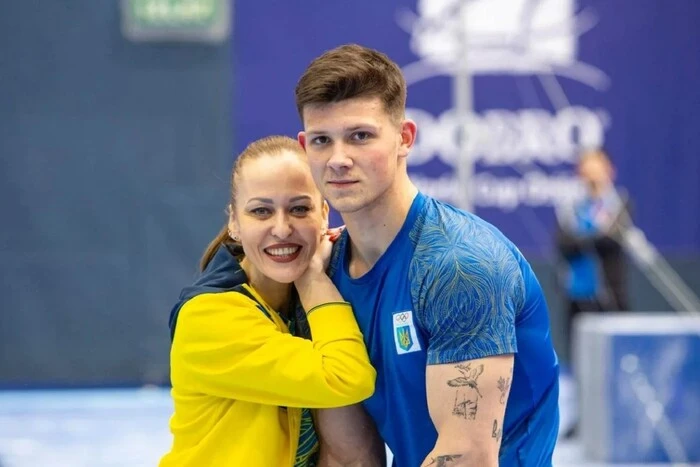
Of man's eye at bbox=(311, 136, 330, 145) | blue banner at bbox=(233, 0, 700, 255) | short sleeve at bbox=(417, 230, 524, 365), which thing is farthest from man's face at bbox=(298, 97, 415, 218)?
blue banner at bbox=(233, 0, 700, 255)

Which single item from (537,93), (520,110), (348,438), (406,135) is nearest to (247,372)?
(348,438)

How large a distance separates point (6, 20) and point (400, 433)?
915 cm

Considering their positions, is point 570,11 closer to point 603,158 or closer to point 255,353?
point 603,158

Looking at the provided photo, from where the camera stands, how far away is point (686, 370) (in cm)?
751

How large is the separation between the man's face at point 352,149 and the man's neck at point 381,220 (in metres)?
0.05

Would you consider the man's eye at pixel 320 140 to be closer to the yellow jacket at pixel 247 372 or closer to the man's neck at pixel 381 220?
the man's neck at pixel 381 220

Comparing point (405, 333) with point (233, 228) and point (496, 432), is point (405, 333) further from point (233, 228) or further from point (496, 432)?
point (233, 228)

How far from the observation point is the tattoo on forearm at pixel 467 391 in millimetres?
2562

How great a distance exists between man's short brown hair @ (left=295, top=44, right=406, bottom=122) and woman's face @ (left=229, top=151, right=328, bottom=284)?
266 mm

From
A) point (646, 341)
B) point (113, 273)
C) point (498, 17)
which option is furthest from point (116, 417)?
point (498, 17)

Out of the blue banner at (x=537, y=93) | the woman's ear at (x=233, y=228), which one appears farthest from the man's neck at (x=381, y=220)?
the blue banner at (x=537, y=93)

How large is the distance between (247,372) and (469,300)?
625 millimetres

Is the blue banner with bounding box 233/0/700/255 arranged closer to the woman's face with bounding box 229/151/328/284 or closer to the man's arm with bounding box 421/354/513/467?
the woman's face with bounding box 229/151/328/284

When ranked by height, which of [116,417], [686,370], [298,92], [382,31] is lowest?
[116,417]
